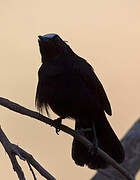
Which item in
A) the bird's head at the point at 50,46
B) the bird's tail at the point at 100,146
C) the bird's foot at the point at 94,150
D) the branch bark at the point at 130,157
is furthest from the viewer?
the branch bark at the point at 130,157

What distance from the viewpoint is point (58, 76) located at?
5324 mm

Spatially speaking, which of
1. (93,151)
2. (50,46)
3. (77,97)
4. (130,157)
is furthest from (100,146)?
(50,46)

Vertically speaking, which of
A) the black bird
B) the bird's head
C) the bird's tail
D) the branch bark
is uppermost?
the bird's head

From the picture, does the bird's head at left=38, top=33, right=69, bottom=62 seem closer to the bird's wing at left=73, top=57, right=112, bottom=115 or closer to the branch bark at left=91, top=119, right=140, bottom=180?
the bird's wing at left=73, top=57, right=112, bottom=115

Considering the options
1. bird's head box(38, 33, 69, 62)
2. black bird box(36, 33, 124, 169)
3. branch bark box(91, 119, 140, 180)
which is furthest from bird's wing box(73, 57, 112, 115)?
branch bark box(91, 119, 140, 180)

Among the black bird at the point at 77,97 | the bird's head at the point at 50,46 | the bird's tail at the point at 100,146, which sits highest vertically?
the bird's head at the point at 50,46

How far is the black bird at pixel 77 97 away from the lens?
17.3 feet

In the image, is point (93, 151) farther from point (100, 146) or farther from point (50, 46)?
point (50, 46)

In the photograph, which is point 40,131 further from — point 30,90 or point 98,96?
point 98,96

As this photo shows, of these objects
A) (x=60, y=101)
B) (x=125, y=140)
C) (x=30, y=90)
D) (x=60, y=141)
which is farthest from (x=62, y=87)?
(x=60, y=141)

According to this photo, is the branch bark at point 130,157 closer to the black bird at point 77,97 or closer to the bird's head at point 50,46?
the black bird at point 77,97

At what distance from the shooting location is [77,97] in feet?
17.4

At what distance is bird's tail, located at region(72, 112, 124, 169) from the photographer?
5.42 m

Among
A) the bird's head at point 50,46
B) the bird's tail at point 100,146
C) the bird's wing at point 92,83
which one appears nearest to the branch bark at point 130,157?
the bird's tail at point 100,146
